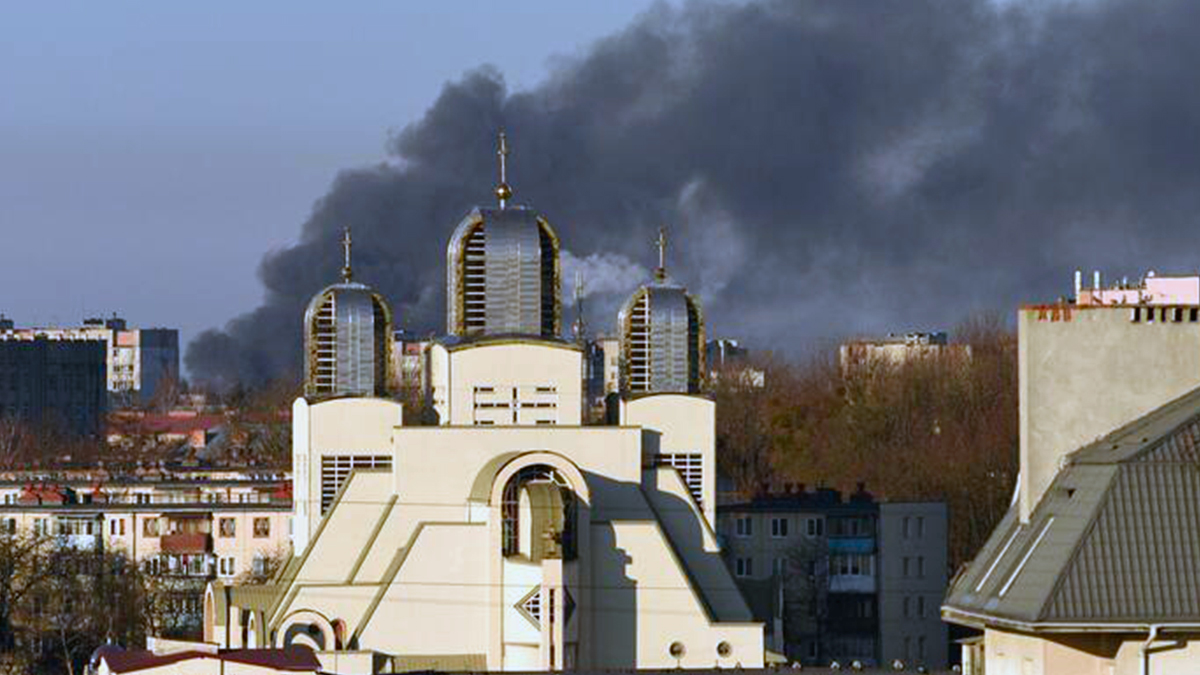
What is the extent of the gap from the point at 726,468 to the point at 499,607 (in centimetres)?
5830

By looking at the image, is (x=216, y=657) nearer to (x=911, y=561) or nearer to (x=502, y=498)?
(x=502, y=498)

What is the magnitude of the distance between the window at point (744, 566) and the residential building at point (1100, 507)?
58.7m

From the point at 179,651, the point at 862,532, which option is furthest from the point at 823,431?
the point at 179,651

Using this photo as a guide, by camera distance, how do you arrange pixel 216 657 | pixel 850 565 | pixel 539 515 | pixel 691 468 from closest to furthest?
pixel 216 657
pixel 539 515
pixel 691 468
pixel 850 565

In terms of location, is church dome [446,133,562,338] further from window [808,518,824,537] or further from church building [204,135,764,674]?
window [808,518,824,537]

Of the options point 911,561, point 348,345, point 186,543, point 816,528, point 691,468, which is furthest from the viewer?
point 186,543

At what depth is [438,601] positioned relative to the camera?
6769 centimetres

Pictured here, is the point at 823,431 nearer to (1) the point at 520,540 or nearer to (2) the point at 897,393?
(2) the point at 897,393

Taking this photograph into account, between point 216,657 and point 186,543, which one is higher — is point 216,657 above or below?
below

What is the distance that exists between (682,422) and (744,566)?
22981mm

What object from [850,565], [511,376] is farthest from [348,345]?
[850,565]

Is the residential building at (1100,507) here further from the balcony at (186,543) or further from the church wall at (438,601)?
the balcony at (186,543)

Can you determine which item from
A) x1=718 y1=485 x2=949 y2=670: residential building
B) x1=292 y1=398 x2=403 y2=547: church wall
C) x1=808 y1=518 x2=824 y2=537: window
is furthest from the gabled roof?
x1=808 y1=518 x2=824 y2=537: window

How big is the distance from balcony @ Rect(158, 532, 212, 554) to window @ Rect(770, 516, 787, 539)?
14.2 m
